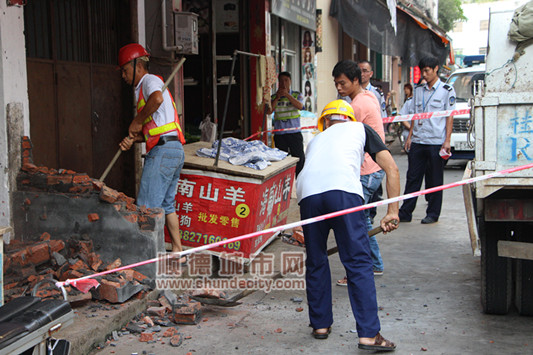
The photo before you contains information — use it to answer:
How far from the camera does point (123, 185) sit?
23.2 ft

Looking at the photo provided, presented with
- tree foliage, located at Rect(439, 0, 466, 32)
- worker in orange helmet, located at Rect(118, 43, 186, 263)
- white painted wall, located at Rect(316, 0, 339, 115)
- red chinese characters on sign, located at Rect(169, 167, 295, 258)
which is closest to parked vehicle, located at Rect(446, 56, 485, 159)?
white painted wall, located at Rect(316, 0, 339, 115)

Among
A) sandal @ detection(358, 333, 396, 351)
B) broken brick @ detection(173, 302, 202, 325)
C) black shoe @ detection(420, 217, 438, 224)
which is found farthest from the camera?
black shoe @ detection(420, 217, 438, 224)

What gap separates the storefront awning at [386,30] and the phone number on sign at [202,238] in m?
9.10

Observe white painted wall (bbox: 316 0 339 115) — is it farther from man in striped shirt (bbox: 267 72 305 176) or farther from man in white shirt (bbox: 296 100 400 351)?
man in white shirt (bbox: 296 100 400 351)

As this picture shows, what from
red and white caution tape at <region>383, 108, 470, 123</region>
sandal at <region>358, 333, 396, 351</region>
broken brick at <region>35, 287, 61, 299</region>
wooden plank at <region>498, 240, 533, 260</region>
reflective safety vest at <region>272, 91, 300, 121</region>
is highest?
reflective safety vest at <region>272, 91, 300, 121</region>

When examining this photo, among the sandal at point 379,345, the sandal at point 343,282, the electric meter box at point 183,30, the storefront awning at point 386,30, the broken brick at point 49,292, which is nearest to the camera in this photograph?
the sandal at point 379,345

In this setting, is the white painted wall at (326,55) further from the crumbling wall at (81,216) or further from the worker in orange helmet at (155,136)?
the crumbling wall at (81,216)

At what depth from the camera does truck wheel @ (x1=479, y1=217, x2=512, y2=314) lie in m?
4.55

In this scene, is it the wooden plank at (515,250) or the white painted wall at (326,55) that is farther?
the white painted wall at (326,55)

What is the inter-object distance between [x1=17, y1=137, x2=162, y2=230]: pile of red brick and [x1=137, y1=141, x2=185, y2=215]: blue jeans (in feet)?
0.95

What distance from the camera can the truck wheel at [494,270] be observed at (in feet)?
14.9

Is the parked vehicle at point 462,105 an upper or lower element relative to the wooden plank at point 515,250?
upper

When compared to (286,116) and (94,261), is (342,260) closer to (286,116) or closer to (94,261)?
(94,261)

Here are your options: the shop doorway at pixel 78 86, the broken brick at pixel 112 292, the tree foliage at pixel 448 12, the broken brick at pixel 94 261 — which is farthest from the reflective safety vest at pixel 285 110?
the tree foliage at pixel 448 12
